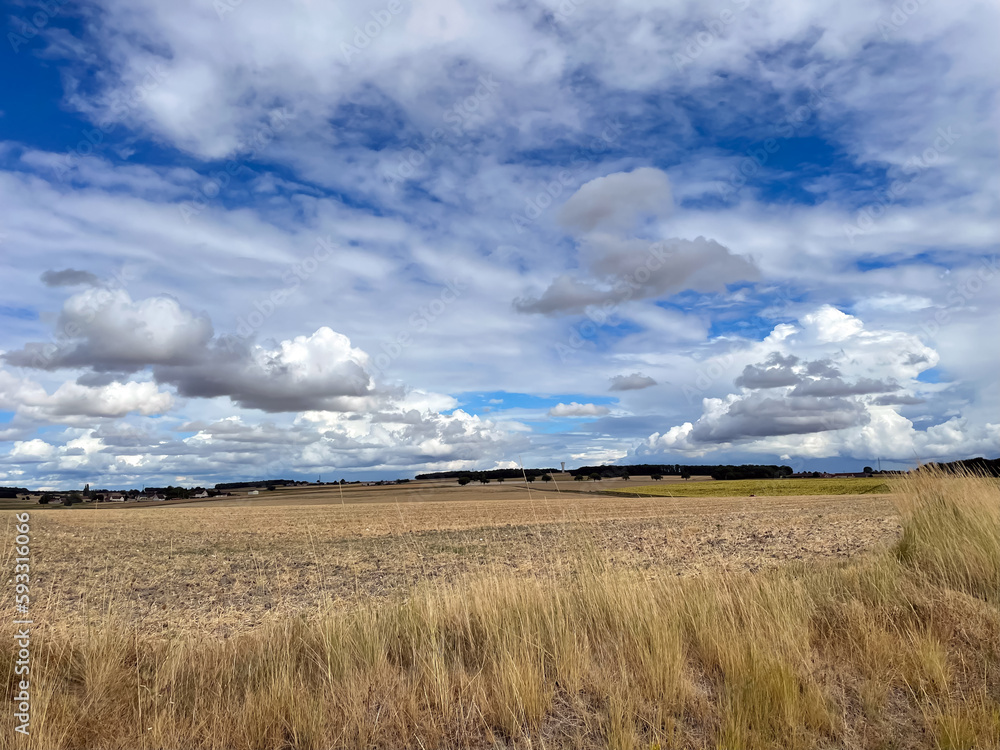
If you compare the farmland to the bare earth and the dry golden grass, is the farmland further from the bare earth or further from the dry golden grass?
the dry golden grass

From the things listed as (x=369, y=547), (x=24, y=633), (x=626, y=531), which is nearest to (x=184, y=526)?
(x=369, y=547)

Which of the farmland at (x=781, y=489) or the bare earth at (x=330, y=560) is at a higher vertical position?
the bare earth at (x=330, y=560)

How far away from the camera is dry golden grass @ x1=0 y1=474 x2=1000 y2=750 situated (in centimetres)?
507

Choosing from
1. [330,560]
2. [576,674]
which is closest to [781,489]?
[330,560]

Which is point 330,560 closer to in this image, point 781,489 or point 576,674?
point 576,674

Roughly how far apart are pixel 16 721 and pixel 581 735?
188 inches

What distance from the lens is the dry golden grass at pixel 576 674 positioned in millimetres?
5066

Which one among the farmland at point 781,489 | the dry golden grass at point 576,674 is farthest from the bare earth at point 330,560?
the farmland at point 781,489

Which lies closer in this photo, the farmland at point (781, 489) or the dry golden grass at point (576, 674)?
the dry golden grass at point (576, 674)

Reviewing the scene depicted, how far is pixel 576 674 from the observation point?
5.71 meters

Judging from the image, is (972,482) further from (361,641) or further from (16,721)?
(16,721)

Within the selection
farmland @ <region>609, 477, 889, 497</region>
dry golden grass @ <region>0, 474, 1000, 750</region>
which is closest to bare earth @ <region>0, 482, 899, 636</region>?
dry golden grass @ <region>0, 474, 1000, 750</region>

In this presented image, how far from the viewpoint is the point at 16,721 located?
5.22m

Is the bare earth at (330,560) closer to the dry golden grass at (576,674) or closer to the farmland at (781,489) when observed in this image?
the dry golden grass at (576,674)
